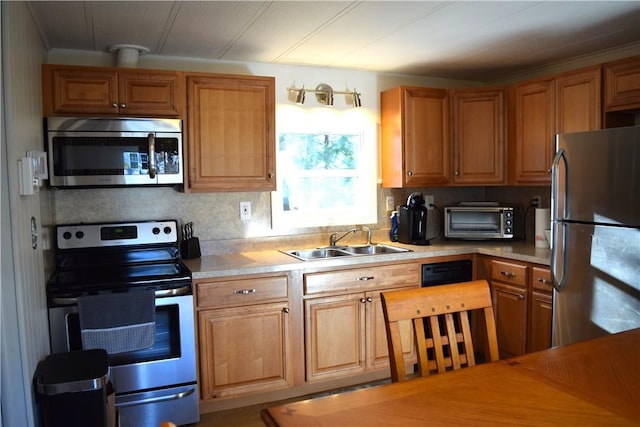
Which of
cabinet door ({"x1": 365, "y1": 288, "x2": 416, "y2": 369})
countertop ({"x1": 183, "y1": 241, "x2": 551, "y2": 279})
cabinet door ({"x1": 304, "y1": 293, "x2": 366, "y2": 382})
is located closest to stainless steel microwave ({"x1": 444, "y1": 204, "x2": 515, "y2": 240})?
countertop ({"x1": 183, "y1": 241, "x2": 551, "y2": 279})

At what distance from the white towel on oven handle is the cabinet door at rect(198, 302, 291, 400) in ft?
1.14

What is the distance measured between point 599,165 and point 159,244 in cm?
252

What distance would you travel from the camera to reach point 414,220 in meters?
3.66

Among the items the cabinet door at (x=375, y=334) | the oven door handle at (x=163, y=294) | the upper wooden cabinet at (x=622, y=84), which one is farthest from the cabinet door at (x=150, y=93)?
→ the upper wooden cabinet at (x=622, y=84)

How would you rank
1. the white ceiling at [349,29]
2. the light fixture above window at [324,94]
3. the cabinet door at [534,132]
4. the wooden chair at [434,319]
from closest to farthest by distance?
the wooden chair at [434,319] < the white ceiling at [349,29] < the cabinet door at [534,132] < the light fixture above window at [324,94]

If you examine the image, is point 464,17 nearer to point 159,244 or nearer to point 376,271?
point 376,271

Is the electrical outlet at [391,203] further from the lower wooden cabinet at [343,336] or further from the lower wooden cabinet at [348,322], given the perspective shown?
the lower wooden cabinet at [343,336]

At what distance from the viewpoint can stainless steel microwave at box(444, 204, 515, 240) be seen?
365 cm

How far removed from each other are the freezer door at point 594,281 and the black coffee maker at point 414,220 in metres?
0.99

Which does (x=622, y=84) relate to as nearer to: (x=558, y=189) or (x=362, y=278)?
(x=558, y=189)

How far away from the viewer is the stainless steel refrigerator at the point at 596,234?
2.50 m

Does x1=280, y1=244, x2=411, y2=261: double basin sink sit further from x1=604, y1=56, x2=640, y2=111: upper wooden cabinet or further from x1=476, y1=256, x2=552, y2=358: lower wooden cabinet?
x1=604, y1=56, x2=640, y2=111: upper wooden cabinet

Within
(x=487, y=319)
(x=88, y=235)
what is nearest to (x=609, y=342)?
(x=487, y=319)

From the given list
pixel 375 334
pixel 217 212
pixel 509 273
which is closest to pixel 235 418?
pixel 375 334
